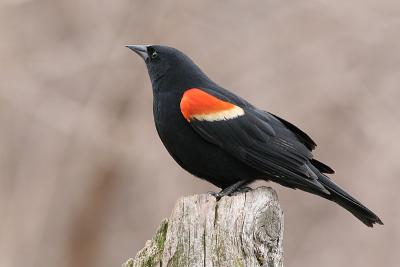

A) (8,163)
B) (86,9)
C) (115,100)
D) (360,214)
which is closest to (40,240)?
(8,163)

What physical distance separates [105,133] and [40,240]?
1.29 metres

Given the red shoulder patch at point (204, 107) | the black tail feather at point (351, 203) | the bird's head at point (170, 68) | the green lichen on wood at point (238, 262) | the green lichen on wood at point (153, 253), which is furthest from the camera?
the bird's head at point (170, 68)

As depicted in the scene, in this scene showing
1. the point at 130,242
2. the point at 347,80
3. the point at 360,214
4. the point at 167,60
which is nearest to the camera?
the point at 360,214

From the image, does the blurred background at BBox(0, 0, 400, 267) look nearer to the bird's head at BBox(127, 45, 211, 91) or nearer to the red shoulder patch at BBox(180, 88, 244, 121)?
the bird's head at BBox(127, 45, 211, 91)

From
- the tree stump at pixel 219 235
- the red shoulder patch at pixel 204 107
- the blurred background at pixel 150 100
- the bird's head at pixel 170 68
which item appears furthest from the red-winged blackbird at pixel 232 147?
the blurred background at pixel 150 100

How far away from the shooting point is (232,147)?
5223 millimetres

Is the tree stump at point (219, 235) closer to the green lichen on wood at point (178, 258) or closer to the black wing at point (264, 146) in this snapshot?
the green lichen on wood at point (178, 258)

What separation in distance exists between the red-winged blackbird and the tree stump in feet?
3.42

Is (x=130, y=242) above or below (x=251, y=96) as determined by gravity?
below

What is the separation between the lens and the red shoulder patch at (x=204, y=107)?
5.19m

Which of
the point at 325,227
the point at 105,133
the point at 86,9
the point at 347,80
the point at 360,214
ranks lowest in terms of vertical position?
the point at 360,214

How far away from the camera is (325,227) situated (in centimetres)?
874

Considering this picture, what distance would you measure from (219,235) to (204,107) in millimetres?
1462

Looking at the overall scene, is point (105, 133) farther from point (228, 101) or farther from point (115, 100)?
point (228, 101)
